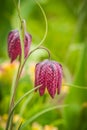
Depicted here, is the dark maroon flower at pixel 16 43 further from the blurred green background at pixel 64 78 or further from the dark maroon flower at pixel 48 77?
the blurred green background at pixel 64 78

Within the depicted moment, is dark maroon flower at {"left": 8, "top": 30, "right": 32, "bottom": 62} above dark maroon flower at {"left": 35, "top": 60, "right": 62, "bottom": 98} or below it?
above

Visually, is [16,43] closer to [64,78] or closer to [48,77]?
[48,77]

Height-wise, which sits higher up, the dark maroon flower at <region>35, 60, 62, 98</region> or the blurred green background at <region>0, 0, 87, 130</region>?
the dark maroon flower at <region>35, 60, 62, 98</region>

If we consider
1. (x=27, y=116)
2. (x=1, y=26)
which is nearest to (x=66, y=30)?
(x=1, y=26)

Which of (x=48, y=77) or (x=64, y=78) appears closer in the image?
(x=48, y=77)

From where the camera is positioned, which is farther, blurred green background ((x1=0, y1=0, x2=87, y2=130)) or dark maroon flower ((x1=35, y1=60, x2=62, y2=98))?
blurred green background ((x1=0, y1=0, x2=87, y2=130))

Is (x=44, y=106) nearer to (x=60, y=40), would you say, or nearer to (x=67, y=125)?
(x=67, y=125)

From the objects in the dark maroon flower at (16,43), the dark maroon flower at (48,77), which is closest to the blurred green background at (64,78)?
the dark maroon flower at (48,77)

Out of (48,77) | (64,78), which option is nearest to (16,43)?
(48,77)

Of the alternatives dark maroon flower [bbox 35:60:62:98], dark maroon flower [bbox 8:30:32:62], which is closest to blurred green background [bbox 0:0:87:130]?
dark maroon flower [bbox 35:60:62:98]

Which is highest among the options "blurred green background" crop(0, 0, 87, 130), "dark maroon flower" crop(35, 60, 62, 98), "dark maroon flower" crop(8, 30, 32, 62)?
"dark maroon flower" crop(8, 30, 32, 62)

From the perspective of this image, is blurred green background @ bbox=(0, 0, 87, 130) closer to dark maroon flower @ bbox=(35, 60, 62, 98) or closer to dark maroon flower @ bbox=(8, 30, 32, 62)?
dark maroon flower @ bbox=(35, 60, 62, 98)

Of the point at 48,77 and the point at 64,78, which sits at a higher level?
the point at 48,77
